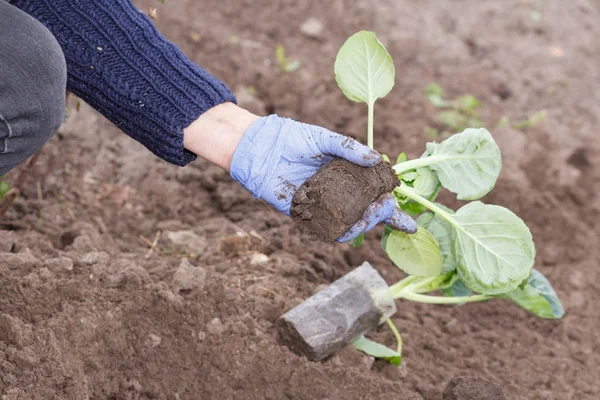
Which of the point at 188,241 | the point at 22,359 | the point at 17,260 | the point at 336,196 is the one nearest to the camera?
the point at 22,359

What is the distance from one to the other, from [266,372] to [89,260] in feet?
2.23

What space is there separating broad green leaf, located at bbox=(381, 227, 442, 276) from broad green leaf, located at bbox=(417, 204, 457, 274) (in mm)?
74

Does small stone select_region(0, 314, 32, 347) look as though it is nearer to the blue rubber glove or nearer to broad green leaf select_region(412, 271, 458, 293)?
the blue rubber glove

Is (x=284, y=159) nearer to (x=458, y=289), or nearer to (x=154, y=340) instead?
(x=154, y=340)

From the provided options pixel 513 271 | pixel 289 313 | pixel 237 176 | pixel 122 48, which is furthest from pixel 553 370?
pixel 122 48

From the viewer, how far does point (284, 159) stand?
1.80 meters

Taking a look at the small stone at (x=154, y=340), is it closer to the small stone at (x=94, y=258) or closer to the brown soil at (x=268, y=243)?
the brown soil at (x=268, y=243)

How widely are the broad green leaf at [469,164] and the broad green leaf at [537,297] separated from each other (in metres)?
0.38

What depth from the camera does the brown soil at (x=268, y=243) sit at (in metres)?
1.75

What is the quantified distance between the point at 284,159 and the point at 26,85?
2.29 ft

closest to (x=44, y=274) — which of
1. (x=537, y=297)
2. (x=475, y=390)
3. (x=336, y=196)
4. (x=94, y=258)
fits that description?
(x=94, y=258)

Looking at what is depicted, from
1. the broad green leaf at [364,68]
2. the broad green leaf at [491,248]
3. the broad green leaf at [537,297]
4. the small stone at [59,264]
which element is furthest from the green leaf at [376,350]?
the small stone at [59,264]

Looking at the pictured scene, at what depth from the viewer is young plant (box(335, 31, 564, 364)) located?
6.17 ft

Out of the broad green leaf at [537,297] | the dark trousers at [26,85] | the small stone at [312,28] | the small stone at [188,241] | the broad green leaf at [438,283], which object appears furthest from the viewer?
the small stone at [312,28]
